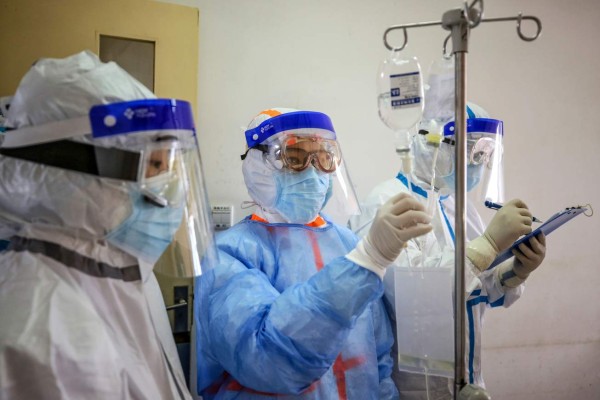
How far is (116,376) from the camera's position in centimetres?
87

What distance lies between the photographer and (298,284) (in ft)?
3.96

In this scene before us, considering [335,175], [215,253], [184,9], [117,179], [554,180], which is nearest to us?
[117,179]

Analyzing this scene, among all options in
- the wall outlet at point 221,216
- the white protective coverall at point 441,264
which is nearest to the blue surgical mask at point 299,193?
the white protective coverall at point 441,264

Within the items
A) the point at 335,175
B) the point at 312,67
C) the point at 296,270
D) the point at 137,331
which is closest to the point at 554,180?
the point at 312,67

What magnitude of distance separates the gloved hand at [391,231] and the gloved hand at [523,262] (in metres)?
0.61

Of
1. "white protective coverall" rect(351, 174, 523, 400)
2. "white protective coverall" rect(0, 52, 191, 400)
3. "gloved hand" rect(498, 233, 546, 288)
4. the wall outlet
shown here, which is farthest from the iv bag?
the wall outlet

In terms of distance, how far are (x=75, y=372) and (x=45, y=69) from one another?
621mm

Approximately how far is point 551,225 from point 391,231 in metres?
0.61

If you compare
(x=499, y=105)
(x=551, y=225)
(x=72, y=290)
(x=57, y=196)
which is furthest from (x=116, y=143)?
(x=499, y=105)

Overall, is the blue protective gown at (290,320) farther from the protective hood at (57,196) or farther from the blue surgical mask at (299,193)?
the protective hood at (57,196)

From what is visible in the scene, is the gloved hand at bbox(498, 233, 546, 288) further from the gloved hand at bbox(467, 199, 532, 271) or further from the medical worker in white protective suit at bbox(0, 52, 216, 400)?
the medical worker in white protective suit at bbox(0, 52, 216, 400)

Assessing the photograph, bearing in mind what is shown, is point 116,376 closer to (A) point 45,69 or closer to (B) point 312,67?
(A) point 45,69

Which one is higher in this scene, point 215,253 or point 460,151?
point 460,151

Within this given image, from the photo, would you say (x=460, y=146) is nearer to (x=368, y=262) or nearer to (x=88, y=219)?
(x=368, y=262)
